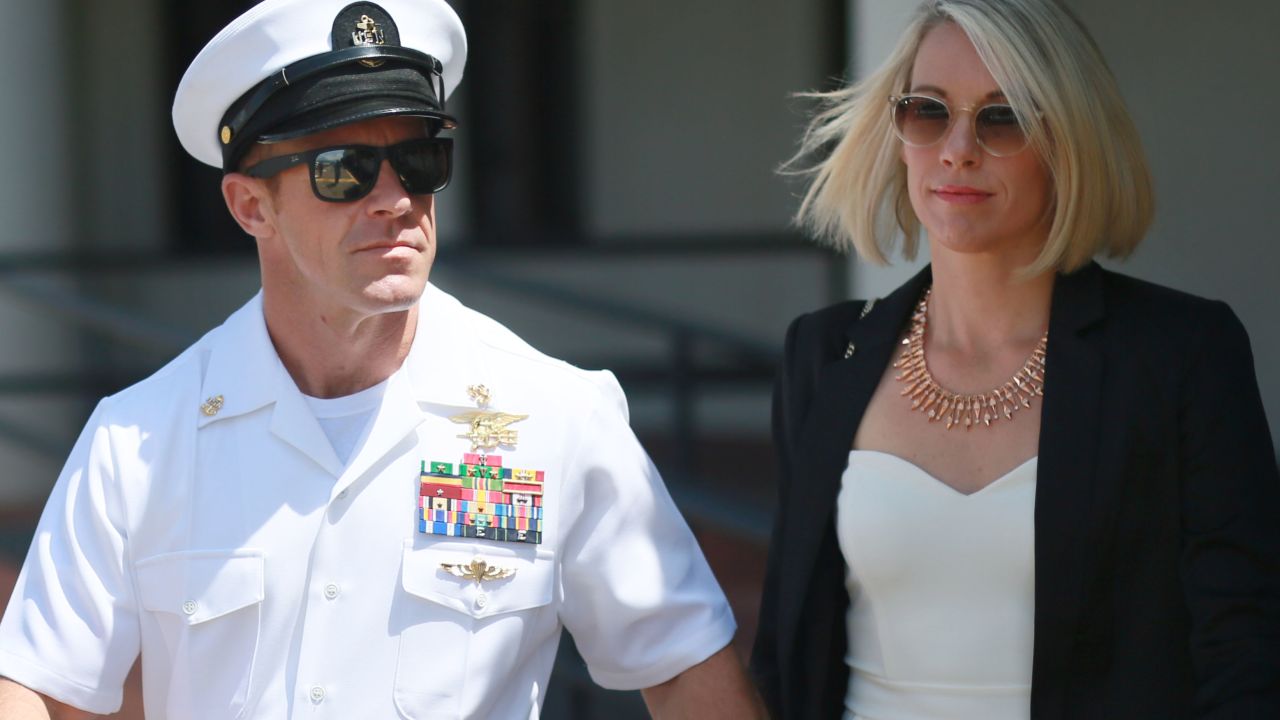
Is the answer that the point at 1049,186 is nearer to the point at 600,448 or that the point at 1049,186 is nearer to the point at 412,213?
the point at 600,448

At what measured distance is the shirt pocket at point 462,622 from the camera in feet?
7.31

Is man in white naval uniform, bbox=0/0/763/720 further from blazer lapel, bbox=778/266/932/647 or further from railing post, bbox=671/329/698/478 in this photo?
railing post, bbox=671/329/698/478

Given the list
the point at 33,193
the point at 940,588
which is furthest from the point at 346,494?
the point at 33,193

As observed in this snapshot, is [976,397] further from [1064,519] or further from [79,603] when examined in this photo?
[79,603]

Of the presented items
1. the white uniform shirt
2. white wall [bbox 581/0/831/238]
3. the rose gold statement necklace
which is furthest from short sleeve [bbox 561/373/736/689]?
white wall [bbox 581/0/831/238]

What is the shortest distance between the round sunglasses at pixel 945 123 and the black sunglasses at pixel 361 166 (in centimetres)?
65

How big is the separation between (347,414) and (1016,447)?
3.04 feet

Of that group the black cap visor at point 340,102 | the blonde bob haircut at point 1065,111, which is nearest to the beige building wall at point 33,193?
the black cap visor at point 340,102

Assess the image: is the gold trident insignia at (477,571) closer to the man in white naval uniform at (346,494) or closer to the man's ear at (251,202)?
the man in white naval uniform at (346,494)

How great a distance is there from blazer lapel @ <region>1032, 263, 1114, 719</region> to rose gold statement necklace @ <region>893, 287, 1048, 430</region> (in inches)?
2.4

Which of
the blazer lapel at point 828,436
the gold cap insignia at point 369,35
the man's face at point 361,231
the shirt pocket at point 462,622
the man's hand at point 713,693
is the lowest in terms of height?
the man's hand at point 713,693

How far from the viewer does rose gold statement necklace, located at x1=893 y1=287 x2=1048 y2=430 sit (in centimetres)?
229

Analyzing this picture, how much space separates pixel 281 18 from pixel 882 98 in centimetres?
88

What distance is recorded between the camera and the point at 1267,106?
3428 millimetres
